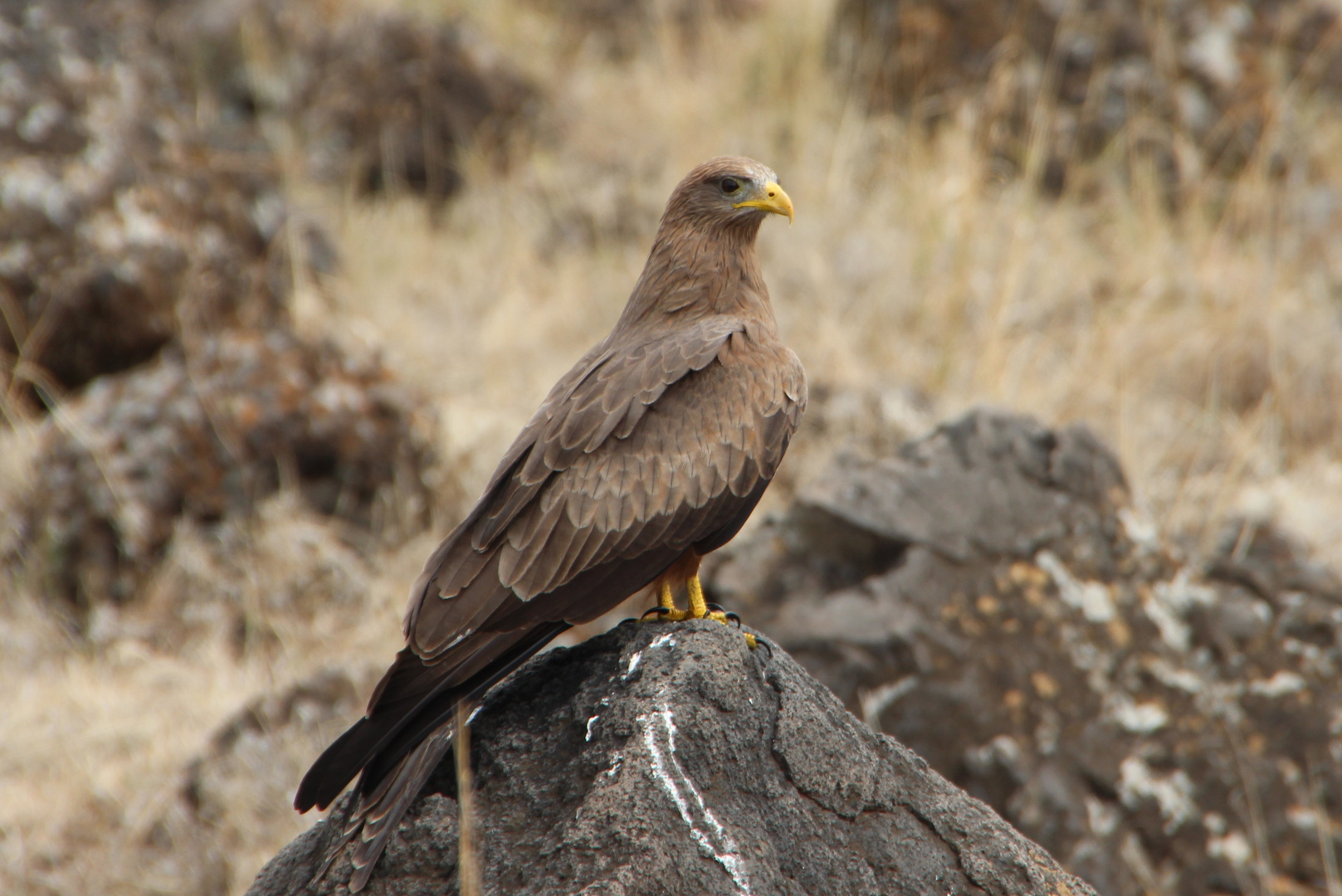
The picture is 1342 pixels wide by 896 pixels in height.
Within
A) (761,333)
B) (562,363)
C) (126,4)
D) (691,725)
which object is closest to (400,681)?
(691,725)

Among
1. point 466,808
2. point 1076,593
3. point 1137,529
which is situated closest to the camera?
point 466,808

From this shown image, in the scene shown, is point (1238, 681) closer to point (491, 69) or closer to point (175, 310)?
point (175, 310)

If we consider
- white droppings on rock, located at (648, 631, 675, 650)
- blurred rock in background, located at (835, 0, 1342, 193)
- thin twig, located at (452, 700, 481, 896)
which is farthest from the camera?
blurred rock in background, located at (835, 0, 1342, 193)

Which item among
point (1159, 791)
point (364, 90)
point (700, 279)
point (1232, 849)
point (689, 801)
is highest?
point (364, 90)

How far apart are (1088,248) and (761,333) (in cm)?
706

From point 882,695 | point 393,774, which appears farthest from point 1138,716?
point 393,774

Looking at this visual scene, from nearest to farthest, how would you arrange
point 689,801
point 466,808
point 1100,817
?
1. point 466,808
2. point 689,801
3. point 1100,817

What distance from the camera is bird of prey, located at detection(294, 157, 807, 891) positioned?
2994mm

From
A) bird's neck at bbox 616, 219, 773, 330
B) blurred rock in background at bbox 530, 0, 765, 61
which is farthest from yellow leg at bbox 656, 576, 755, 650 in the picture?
blurred rock in background at bbox 530, 0, 765, 61

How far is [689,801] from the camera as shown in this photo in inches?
111

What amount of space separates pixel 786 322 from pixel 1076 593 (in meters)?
4.27

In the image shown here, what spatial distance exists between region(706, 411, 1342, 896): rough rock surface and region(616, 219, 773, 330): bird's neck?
4.16 ft

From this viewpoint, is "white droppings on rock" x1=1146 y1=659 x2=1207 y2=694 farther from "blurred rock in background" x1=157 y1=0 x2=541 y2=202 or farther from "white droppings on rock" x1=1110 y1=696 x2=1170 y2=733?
"blurred rock in background" x1=157 y1=0 x2=541 y2=202

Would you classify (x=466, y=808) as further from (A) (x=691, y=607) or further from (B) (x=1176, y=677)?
(B) (x=1176, y=677)
